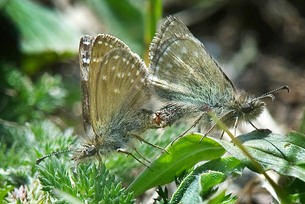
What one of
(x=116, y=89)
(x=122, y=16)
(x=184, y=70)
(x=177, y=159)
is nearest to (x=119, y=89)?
(x=116, y=89)

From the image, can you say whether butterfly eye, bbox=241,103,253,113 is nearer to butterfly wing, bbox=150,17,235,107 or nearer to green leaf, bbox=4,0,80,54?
butterfly wing, bbox=150,17,235,107

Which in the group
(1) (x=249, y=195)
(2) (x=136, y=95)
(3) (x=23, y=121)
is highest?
(3) (x=23, y=121)

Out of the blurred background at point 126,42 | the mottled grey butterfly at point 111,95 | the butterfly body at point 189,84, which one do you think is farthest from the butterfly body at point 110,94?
the blurred background at point 126,42

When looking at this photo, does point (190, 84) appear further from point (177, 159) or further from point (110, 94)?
point (177, 159)

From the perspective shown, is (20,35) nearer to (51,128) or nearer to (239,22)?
(51,128)

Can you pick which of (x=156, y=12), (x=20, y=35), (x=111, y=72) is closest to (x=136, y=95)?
(x=111, y=72)

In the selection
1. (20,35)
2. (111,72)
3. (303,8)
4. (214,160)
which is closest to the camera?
(214,160)
